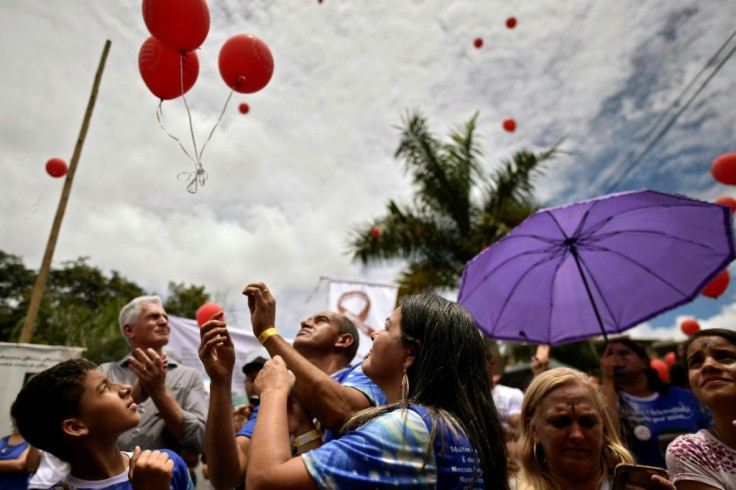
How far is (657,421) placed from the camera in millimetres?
3121

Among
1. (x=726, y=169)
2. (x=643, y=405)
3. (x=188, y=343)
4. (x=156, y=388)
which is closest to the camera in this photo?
(x=156, y=388)

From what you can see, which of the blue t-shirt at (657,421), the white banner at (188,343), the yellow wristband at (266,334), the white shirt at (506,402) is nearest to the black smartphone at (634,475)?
the yellow wristband at (266,334)

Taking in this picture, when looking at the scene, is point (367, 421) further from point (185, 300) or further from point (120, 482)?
point (185, 300)

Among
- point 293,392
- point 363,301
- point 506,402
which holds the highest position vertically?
point 363,301

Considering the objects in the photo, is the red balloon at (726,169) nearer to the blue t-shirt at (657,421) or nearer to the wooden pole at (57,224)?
the blue t-shirt at (657,421)

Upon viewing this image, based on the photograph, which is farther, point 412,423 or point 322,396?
point 322,396

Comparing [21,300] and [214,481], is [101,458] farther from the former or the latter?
[21,300]

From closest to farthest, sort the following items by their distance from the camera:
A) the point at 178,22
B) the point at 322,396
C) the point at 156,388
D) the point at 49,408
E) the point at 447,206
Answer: the point at 322,396 → the point at 49,408 → the point at 156,388 → the point at 178,22 → the point at 447,206

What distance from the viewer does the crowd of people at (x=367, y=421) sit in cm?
122

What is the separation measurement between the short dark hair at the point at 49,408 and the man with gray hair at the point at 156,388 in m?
0.35

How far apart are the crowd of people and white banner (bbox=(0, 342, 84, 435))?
1.83 m

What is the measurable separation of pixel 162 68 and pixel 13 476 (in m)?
3.72

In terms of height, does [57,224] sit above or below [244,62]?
above

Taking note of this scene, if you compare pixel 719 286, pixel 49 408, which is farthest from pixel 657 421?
pixel 719 286
